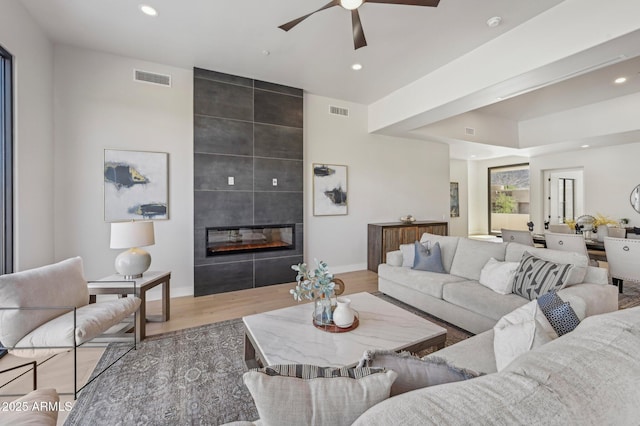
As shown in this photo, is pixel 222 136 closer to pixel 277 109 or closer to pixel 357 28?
pixel 277 109

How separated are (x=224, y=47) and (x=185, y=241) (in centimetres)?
270

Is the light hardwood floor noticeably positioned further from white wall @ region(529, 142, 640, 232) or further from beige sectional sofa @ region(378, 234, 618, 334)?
white wall @ region(529, 142, 640, 232)

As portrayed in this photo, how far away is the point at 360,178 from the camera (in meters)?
5.49

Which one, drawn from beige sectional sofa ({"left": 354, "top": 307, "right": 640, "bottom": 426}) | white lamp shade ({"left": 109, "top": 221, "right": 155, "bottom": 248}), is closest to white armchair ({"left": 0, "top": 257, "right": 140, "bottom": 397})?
white lamp shade ({"left": 109, "top": 221, "right": 155, "bottom": 248})

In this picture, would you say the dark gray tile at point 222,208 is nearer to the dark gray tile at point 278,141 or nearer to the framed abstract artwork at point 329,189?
the dark gray tile at point 278,141

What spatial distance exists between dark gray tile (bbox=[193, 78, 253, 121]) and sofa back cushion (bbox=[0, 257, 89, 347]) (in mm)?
2600

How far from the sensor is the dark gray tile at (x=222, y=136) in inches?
156

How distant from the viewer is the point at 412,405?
0.58 m

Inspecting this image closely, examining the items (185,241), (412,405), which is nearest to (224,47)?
(185,241)

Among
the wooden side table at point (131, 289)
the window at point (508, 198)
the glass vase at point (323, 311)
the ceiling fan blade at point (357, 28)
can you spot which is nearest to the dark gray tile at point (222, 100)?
the ceiling fan blade at point (357, 28)

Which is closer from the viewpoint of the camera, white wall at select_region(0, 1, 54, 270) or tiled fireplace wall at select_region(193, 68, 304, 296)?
white wall at select_region(0, 1, 54, 270)

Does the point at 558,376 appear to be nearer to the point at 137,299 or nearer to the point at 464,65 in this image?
the point at 137,299

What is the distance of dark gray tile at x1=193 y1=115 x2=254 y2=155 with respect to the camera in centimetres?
397

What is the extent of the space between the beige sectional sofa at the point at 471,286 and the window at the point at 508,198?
7164 millimetres
